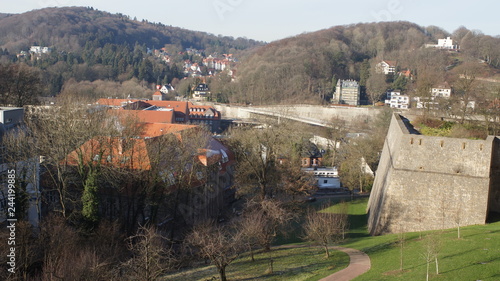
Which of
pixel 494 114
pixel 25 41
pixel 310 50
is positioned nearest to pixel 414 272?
pixel 494 114

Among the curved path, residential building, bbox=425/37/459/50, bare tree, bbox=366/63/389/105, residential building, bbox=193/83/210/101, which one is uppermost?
residential building, bbox=425/37/459/50

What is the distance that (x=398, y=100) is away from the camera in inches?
2790

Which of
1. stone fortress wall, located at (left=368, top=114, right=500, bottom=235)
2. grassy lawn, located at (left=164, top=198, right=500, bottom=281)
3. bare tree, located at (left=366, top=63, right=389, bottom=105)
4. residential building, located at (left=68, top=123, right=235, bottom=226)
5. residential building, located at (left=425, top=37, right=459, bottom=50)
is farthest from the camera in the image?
residential building, located at (left=425, top=37, right=459, bottom=50)

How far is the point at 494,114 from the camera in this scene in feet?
71.0

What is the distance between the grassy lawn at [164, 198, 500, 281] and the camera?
10.9 metres

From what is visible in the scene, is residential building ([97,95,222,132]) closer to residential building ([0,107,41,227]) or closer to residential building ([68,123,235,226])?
residential building ([68,123,235,226])

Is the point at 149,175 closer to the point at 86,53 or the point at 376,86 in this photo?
the point at 376,86

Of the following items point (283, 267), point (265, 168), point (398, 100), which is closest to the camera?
point (283, 267)

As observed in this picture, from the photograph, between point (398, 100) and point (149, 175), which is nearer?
point (149, 175)

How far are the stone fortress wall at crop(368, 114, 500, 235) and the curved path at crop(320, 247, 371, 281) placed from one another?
2432 millimetres

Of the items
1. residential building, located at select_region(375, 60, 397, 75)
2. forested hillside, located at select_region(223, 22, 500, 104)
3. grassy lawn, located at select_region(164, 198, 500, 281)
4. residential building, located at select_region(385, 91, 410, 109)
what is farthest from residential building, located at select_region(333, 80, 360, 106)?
grassy lawn, located at select_region(164, 198, 500, 281)

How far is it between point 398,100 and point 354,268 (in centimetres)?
6203

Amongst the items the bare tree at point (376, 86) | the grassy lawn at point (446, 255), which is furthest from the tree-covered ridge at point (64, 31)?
the grassy lawn at point (446, 255)

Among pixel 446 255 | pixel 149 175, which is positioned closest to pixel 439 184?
pixel 446 255
